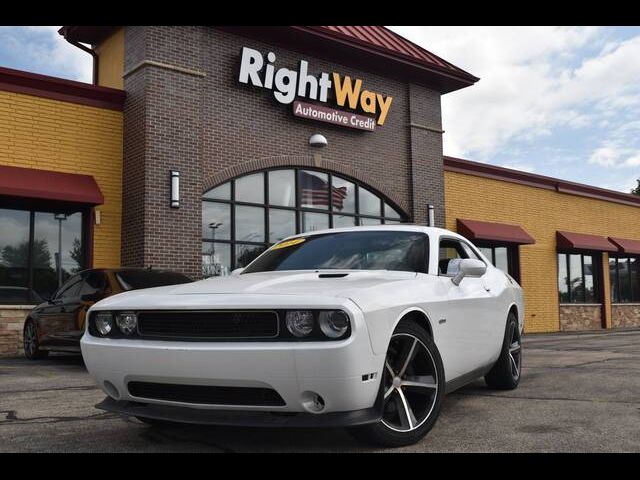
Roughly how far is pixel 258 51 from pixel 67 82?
397cm

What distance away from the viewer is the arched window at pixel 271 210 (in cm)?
1358

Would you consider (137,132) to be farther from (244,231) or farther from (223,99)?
(244,231)

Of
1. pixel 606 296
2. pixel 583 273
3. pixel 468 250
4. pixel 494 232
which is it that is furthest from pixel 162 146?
pixel 606 296

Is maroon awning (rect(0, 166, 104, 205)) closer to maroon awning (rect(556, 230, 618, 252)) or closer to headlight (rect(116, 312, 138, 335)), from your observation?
headlight (rect(116, 312, 138, 335))

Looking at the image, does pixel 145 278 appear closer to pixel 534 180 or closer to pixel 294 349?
pixel 294 349

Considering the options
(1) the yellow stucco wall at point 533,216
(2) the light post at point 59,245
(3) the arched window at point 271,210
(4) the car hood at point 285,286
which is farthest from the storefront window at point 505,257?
(4) the car hood at point 285,286

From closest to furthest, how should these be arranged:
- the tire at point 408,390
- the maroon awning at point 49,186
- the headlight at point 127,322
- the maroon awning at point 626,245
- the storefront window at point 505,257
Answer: the tire at point 408,390
the headlight at point 127,322
the maroon awning at point 49,186
the storefront window at point 505,257
the maroon awning at point 626,245

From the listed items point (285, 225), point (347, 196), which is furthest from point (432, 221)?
point (285, 225)

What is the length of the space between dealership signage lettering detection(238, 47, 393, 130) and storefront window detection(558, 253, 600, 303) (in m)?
9.35

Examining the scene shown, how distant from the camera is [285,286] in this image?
3.92 metres

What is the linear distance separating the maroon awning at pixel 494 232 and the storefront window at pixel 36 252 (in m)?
10.1

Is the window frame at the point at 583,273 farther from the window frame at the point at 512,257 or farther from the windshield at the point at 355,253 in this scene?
the windshield at the point at 355,253

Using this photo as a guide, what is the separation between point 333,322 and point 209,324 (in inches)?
27.6
